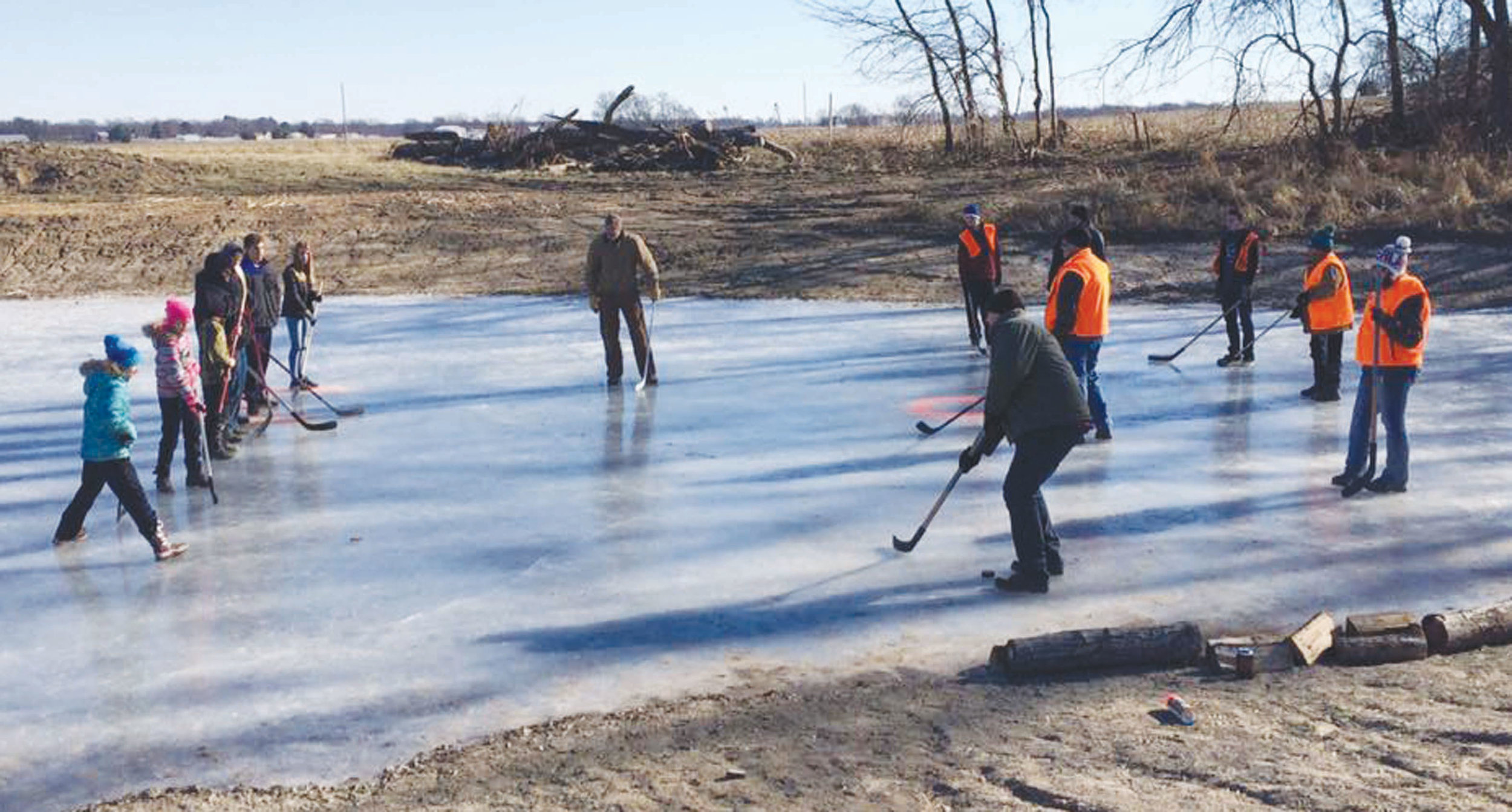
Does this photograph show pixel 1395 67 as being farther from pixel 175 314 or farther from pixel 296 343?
pixel 175 314

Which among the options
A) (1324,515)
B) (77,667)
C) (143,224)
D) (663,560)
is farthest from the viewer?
(143,224)

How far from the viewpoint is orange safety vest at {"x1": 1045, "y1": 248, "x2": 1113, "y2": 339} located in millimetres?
11688

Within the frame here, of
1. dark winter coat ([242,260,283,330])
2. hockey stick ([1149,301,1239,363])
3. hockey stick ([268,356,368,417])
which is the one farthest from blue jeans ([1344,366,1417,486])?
dark winter coat ([242,260,283,330])

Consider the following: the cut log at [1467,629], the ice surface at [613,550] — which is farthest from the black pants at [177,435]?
the cut log at [1467,629]

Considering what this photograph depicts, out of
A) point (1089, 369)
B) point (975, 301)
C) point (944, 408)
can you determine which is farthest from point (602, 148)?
point (1089, 369)

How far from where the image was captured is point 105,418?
9.66 metres

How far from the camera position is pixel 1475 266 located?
23.8m

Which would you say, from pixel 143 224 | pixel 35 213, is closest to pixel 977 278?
pixel 143 224

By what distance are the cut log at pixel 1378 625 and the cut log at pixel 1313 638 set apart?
0.33 ft

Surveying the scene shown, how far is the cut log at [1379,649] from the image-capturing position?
25.3 ft

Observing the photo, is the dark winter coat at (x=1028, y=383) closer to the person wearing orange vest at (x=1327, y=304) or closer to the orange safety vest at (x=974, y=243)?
the person wearing orange vest at (x=1327, y=304)

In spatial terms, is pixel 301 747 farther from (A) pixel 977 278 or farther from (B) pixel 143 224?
(B) pixel 143 224

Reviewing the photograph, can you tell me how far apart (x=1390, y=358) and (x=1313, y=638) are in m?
3.66

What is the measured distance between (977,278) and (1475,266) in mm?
11080
